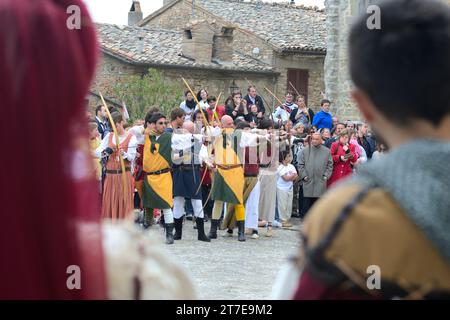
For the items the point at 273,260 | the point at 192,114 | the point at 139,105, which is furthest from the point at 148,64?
the point at 273,260

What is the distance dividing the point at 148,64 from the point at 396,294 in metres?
27.1

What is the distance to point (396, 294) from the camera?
200 cm

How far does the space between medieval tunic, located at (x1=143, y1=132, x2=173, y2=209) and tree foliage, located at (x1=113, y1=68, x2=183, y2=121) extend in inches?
493

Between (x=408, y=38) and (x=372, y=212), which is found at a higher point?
(x=408, y=38)

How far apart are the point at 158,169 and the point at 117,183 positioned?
2.14ft

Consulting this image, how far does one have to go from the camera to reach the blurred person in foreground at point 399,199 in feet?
6.47

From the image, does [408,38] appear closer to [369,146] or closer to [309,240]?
[309,240]

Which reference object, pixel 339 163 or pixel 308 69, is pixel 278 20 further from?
pixel 339 163

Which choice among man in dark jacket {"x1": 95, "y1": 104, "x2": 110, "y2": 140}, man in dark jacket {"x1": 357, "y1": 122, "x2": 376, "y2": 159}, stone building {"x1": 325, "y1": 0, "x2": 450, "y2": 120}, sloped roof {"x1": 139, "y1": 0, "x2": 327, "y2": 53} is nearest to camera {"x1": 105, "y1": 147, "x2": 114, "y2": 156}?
man in dark jacket {"x1": 95, "y1": 104, "x2": 110, "y2": 140}

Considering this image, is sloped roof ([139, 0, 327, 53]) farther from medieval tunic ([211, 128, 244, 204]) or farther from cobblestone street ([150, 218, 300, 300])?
medieval tunic ([211, 128, 244, 204])

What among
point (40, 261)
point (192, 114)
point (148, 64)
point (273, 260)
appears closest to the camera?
point (40, 261)

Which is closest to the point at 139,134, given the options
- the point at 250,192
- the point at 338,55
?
the point at 250,192

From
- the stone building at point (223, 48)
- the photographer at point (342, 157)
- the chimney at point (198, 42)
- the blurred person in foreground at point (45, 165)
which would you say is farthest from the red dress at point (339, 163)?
the chimney at point (198, 42)

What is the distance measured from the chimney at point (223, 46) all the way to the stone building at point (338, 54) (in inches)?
297
